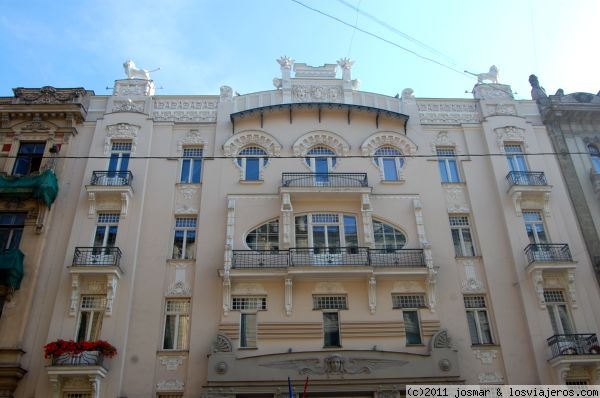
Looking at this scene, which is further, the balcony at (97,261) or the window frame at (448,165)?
the window frame at (448,165)

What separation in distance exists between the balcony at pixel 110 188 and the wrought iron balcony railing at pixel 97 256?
70.3 inches

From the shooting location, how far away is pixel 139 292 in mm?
19531

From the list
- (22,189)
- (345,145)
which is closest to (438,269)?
(345,145)

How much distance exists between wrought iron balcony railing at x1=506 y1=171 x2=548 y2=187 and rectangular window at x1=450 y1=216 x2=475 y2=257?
273 cm

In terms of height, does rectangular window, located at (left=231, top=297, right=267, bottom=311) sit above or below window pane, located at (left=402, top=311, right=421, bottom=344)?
above

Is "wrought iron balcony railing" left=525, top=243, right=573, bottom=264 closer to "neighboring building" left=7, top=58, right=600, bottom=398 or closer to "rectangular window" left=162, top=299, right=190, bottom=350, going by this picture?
"neighboring building" left=7, top=58, right=600, bottom=398

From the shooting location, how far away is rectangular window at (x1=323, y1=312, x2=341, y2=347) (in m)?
18.8

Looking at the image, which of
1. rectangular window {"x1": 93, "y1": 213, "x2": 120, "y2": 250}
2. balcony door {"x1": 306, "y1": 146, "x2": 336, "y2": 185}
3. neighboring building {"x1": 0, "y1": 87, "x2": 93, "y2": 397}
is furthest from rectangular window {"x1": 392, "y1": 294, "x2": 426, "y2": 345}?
neighboring building {"x1": 0, "y1": 87, "x2": 93, "y2": 397}

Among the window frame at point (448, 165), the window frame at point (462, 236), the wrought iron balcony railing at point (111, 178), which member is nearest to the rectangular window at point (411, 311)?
the window frame at point (462, 236)

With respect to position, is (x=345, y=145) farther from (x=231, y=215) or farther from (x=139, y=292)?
(x=139, y=292)

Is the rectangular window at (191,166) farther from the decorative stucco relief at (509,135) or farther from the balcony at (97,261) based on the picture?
the decorative stucco relief at (509,135)

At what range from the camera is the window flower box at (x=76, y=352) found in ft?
56.2

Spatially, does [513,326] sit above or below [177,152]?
below

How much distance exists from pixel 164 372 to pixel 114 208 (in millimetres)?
7370
